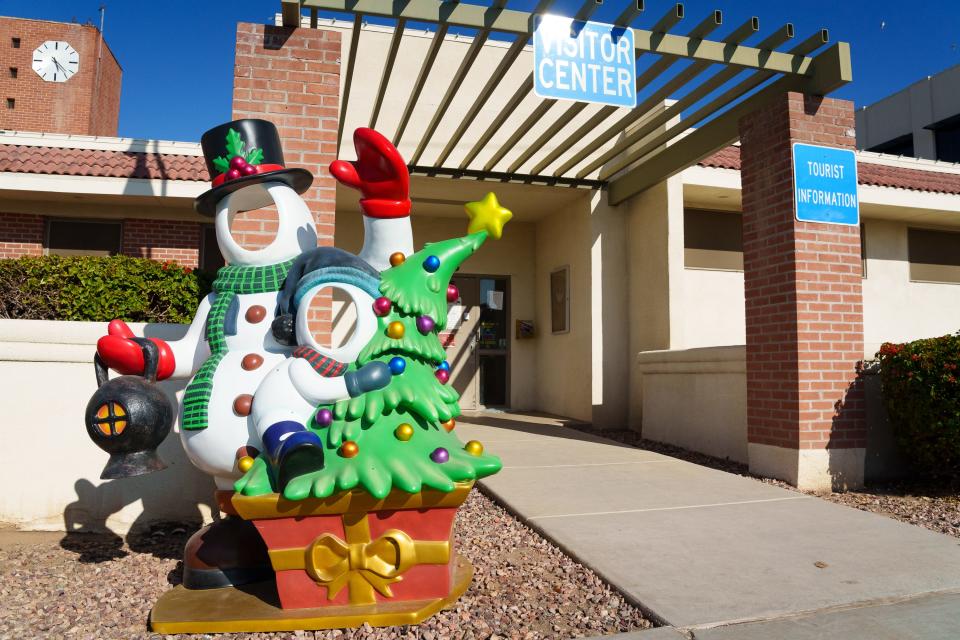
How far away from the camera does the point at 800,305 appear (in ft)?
18.3

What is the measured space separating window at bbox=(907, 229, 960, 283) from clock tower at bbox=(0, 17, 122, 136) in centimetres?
3218

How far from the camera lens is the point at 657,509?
454cm

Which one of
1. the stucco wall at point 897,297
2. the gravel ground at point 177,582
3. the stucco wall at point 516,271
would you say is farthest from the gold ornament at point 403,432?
the stucco wall at point 897,297

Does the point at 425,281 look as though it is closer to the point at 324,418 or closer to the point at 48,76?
the point at 324,418

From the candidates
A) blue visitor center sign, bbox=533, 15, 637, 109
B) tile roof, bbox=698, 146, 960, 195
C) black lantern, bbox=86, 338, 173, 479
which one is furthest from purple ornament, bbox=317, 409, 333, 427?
tile roof, bbox=698, 146, 960, 195

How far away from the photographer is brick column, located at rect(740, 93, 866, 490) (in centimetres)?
551

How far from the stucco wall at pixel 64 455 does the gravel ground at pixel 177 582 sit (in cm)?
16

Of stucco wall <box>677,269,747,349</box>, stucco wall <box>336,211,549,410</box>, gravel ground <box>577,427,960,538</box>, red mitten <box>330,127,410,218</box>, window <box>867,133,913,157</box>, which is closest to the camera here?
red mitten <box>330,127,410,218</box>

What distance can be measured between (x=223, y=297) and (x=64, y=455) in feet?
6.92

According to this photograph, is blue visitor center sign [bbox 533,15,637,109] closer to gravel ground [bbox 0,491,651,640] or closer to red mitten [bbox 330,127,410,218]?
red mitten [bbox 330,127,410,218]

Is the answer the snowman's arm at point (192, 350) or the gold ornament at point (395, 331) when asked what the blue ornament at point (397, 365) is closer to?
the gold ornament at point (395, 331)

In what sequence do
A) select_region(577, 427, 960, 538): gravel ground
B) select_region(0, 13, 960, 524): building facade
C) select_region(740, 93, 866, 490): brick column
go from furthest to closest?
select_region(740, 93, 866, 490): brick column, select_region(0, 13, 960, 524): building facade, select_region(577, 427, 960, 538): gravel ground

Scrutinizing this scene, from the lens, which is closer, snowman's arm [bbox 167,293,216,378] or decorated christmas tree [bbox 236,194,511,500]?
decorated christmas tree [bbox 236,194,511,500]

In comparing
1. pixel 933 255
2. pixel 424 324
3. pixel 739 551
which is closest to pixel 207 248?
pixel 424 324
